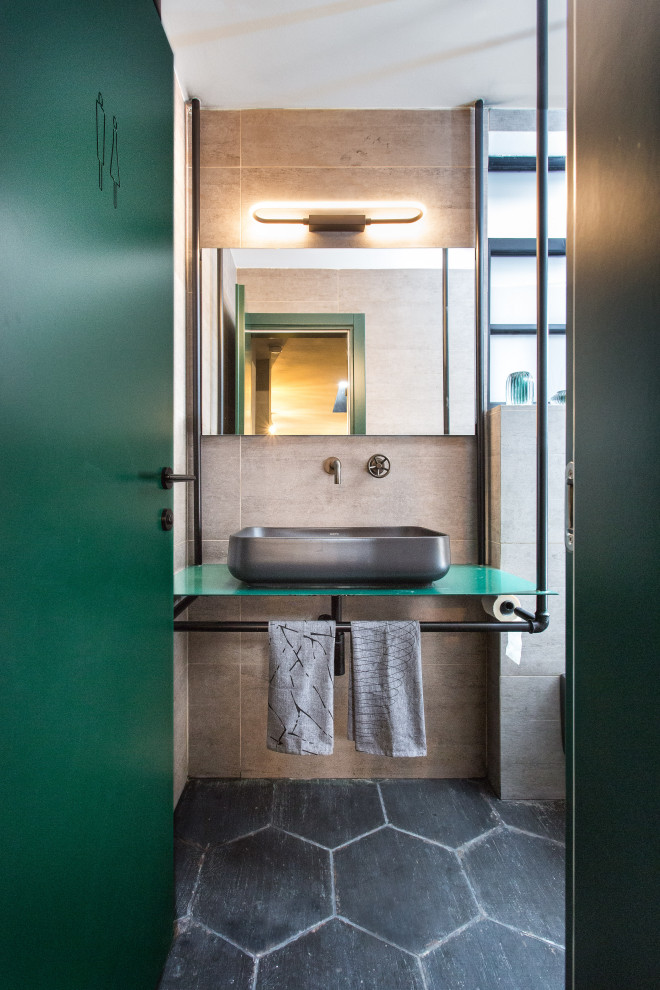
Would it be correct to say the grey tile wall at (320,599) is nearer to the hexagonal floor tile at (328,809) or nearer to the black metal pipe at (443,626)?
the hexagonal floor tile at (328,809)

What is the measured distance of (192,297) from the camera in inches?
72.2

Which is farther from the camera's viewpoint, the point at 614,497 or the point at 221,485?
the point at 221,485

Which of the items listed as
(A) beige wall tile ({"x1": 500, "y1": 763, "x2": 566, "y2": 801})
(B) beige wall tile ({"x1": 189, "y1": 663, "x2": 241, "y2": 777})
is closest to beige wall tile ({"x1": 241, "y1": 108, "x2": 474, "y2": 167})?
(B) beige wall tile ({"x1": 189, "y1": 663, "x2": 241, "y2": 777})

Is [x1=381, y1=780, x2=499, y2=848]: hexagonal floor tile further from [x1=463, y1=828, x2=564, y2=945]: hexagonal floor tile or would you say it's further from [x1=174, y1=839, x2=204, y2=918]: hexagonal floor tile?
[x1=174, y1=839, x2=204, y2=918]: hexagonal floor tile

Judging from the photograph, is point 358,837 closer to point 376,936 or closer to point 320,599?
point 376,936

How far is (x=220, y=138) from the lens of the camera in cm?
186

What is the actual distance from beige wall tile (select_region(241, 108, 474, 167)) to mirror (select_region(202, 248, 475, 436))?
0.34 meters

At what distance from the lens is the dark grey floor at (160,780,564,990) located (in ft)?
3.68

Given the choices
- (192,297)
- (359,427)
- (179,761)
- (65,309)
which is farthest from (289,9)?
(179,761)

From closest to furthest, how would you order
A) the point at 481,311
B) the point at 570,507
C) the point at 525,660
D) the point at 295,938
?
the point at 570,507 → the point at 295,938 → the point at 525,660 → the point at 481,311

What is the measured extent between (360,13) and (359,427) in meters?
1.25

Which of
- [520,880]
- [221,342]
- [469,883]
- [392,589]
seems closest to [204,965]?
[469,883]

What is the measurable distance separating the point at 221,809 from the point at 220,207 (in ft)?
7.01

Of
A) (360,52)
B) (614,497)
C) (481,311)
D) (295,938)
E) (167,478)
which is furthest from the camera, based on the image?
(481,311)
